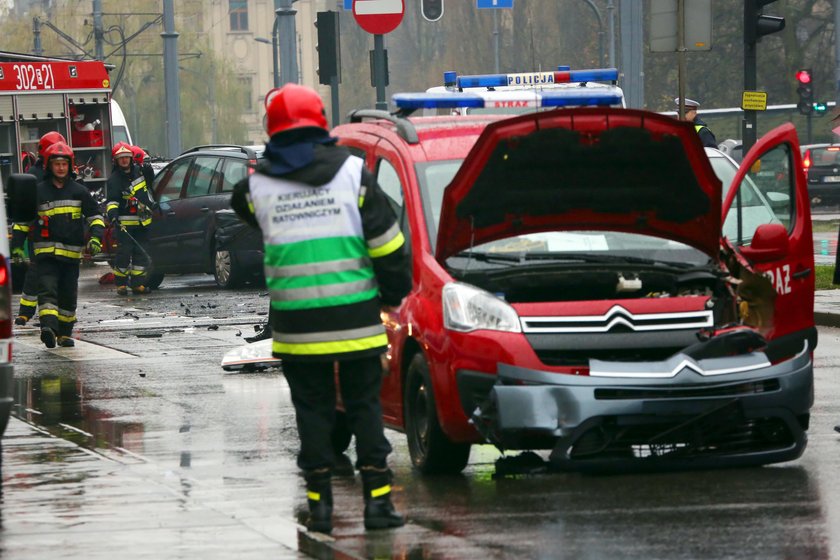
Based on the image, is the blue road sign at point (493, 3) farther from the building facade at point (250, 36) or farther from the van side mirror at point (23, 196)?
the building facade at point (250, 36)

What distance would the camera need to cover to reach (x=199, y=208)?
904 inches

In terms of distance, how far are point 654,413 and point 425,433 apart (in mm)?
1206

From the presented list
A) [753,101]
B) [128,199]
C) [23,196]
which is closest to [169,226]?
[128,199]

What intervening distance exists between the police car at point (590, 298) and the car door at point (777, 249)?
0.01m

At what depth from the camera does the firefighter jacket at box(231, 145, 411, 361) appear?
A: 23.8 ft

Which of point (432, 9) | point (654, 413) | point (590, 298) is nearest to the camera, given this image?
point (654, 413)

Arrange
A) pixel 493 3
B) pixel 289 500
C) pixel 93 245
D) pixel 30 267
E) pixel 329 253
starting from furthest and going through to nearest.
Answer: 1. pixel 493 3
2. pixel 93 245
3. pixel 30 267
4. pixel 289 500
5. pixel 329 253

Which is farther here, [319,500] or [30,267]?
[30,267]

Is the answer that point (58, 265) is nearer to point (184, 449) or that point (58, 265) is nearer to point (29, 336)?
point (29, 336)

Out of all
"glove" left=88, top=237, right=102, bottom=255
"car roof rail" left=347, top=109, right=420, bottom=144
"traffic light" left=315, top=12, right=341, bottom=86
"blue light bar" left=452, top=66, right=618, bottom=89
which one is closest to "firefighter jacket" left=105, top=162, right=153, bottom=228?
"traffic light" left=315, top=12, right=341, bottom=86

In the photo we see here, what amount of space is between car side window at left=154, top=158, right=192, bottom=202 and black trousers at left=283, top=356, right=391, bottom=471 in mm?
16131

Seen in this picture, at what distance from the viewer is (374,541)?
709 cm

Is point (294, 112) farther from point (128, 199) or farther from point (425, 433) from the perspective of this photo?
point (128, 199)

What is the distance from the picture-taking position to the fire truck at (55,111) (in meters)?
27.7
